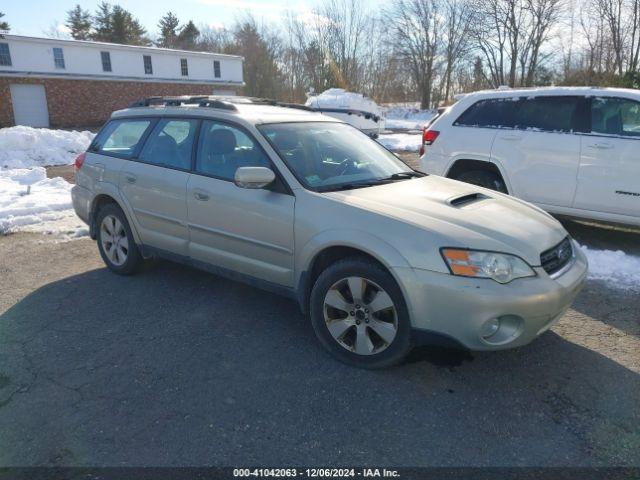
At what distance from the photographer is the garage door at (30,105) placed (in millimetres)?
28641

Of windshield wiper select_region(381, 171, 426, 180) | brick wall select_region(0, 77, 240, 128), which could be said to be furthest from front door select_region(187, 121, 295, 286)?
brick wall select_region(0, 77, 240, 128)

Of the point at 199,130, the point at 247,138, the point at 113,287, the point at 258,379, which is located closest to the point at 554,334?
the point at 258,379

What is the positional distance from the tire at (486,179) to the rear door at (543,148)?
19 cm

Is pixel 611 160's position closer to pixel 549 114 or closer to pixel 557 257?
pixel 549 114

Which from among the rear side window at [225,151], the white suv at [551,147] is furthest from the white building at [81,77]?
the rear side window at [225,151]

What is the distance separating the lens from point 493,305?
2.82m

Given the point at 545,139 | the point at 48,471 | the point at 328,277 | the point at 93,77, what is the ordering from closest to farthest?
the point at 48,471
the point at 328,277
the point at 545,139
the point at 93,77

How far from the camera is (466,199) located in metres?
3.65

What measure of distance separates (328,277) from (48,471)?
1.88 metres

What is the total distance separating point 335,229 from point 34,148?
15.1 metres

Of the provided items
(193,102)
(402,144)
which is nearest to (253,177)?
(193,102)

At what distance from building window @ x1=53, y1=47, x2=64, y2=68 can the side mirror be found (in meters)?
32.2

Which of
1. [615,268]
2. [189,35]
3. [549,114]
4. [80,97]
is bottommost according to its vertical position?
[615,268]

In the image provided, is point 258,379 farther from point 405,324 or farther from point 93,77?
point 93,77
